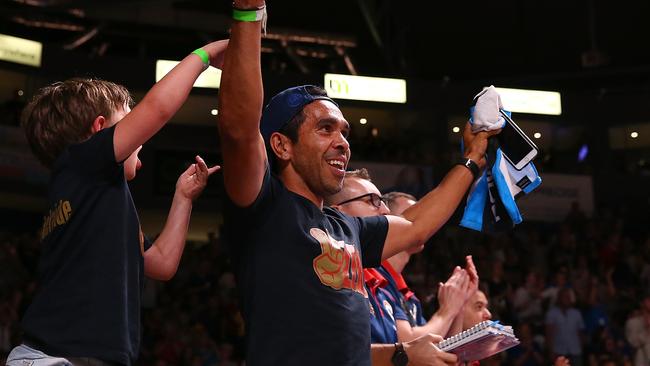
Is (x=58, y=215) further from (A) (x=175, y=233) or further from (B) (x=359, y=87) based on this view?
(B) (x=359, y=87)

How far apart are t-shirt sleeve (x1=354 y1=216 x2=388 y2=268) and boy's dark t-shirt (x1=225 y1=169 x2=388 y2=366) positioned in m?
0.26

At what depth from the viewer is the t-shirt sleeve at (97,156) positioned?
2.22 m

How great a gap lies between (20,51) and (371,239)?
15710 millimetres

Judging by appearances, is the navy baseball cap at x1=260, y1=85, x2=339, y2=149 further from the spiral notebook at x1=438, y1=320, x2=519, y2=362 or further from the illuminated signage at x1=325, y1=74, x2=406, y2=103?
the illuminated signage at x1=325, y1=74, x2=406, y2=103

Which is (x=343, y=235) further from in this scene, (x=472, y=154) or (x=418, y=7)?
(x=418, y=7)

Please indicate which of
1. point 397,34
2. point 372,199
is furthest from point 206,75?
point 372,199

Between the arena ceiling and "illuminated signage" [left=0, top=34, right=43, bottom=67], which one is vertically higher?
the arena ceiling

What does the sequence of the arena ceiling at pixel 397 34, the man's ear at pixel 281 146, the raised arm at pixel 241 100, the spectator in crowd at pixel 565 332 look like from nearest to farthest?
the raised arm at pixel 241 100, the man's ear at pixel 281 146, the spectator in crowd at pixel 565 332, the arena ceiling at pixel 397 34

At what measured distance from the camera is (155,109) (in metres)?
2.26

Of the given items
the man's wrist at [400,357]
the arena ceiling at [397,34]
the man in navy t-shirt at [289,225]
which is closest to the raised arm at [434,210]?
the man in navy t-shirt at [289,225]

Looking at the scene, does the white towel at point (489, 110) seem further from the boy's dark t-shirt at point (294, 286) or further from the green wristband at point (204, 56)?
A: the green wristband at point (204, 56)

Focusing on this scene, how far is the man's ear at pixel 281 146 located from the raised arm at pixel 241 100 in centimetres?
33

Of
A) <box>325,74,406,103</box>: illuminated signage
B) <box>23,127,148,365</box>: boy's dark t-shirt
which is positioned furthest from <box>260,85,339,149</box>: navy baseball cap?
<box>325,74,406,103</box>: illuminated signage

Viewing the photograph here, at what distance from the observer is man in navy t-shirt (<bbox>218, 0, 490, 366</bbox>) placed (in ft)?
7.02
